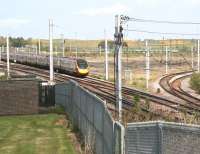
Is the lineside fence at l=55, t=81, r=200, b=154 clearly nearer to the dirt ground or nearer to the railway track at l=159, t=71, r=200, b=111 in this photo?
the railway track at l=159, t=71, r=200, b=111

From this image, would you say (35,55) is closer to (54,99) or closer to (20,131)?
(54,99)

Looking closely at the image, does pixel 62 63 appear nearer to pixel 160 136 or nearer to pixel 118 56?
pixel 118 56

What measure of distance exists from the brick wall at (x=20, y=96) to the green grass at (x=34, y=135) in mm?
1300

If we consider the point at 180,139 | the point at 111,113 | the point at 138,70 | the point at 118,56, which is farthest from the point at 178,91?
the point at 180,139

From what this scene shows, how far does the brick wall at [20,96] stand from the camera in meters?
33.7

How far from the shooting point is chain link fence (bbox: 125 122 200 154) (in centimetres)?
812

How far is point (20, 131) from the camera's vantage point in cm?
2591

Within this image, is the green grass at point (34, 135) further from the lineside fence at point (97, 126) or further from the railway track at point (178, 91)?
the railway track at point (178, 91)

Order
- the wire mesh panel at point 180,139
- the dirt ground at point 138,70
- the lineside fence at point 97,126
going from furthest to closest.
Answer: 1. the dirt ground at point 138,70
2. the lineside fence at point 97,126
3. the wire mesh panel at point 180,139

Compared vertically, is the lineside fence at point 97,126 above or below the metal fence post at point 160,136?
below

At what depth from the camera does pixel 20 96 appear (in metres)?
34.1

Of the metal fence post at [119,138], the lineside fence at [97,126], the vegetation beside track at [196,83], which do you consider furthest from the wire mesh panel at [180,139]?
the vegetation beside track at [196,83]

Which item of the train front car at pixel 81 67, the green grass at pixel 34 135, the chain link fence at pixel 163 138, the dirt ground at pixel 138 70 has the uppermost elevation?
the chain link fence at pixel 163 138

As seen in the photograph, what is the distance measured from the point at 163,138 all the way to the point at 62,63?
5655cm
